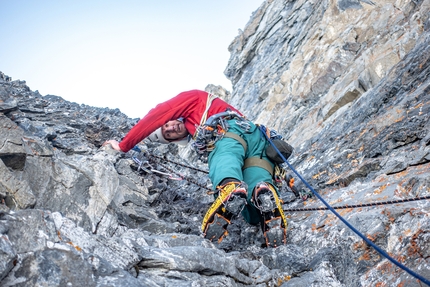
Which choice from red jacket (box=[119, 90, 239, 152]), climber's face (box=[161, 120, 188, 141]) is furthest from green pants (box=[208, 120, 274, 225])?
climber's face (box=[161, 120, 188, 141])

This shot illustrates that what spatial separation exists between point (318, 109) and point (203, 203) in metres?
6.96

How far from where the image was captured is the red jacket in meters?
5.48

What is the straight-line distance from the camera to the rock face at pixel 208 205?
2.46m

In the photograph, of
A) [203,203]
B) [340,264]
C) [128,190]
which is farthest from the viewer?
[203,203]

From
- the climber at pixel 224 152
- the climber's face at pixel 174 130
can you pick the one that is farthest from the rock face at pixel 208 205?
the climber's face at pixel 174 130

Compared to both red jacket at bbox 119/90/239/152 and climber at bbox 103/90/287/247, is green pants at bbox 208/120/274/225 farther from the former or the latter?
red jacket at bbox 119/90/239/152

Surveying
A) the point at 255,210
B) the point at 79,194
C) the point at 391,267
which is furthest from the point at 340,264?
the point at 79,194

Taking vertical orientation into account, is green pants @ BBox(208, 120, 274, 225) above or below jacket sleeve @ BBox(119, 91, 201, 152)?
below

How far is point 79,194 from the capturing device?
4.80 metres

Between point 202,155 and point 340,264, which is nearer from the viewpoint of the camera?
point 340,264

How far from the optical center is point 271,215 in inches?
172

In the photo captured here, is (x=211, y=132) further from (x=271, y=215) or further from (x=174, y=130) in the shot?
(x=271, y=215)

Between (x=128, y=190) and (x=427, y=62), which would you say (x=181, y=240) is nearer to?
(x=128, y=190)

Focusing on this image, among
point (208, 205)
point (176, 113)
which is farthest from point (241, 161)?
point (208, 205)
